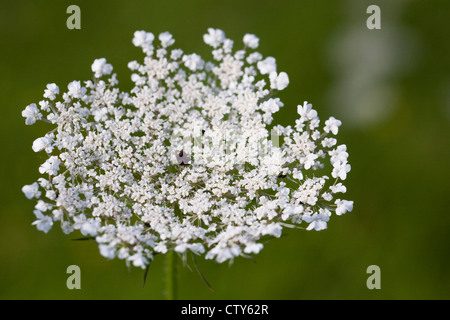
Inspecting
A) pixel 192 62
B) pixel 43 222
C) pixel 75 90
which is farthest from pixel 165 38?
pixel 43 222

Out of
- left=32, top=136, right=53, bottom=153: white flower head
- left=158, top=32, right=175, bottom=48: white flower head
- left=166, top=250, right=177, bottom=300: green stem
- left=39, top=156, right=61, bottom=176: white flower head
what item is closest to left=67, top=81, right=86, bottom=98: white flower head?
left=32, top=136, right=53, bottom=153: white flower head

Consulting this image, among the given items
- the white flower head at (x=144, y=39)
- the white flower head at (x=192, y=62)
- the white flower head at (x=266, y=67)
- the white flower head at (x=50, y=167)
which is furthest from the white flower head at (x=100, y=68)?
the white flower head at (x=266, y=67)

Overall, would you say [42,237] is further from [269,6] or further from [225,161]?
[269,6]

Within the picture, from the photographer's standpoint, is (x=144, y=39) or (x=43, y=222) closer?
(x=43, y=222)

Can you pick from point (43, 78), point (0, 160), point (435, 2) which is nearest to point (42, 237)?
point (0, 160)

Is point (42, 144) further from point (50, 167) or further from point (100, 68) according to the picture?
point (100, 68)

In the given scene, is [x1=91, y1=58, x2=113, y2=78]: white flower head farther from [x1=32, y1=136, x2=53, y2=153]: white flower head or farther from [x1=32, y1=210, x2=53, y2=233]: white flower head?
[x1=32, y1=210, x2=53, y2=233]: white flower head

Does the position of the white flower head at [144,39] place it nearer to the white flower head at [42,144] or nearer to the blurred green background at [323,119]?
the white flower head at [42,144]
